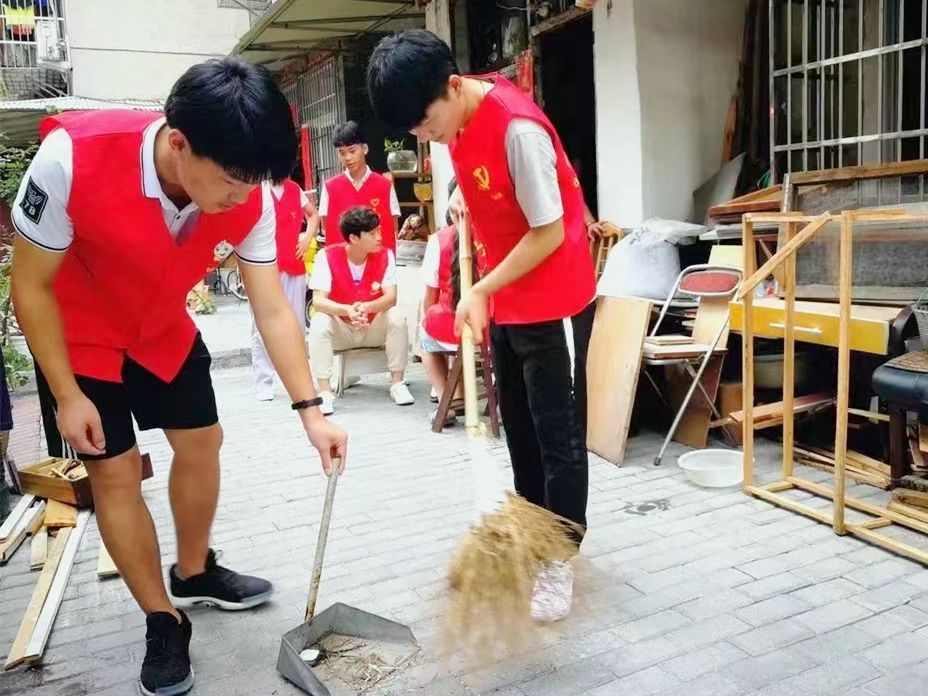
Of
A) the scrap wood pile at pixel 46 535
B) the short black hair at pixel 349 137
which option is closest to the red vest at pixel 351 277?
the short black hair at pixel 349 137

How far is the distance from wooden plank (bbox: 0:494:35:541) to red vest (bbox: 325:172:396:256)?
11.4 ft

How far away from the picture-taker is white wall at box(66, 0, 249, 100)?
17.4 meters

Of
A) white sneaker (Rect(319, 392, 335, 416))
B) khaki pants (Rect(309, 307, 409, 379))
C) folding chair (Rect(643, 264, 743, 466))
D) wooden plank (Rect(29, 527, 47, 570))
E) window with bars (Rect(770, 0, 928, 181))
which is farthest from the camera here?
khaki pants (Rect(309, 307, 409, 379))

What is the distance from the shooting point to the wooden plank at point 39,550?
3453 millimetres

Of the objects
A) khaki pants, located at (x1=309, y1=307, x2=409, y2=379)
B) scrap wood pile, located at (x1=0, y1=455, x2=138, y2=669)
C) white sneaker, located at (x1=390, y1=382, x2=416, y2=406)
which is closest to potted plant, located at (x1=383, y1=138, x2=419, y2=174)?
khaki pants, located at (x1=309, y1=307, x2=409, y2=379)

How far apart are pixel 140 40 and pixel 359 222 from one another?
1463 cm

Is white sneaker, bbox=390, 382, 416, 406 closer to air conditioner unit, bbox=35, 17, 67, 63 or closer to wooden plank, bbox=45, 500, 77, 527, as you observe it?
wooden plank, bbox=45, 500, 77, 527

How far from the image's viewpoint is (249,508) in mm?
4105

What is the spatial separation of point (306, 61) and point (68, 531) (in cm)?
1012

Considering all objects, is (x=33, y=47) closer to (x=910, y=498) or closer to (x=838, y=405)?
(x=838, y=405)

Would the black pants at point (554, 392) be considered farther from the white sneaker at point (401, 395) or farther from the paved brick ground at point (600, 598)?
the white sneaker at point (401, 395)

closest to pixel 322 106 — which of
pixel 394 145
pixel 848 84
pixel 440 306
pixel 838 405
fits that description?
pixel 394 145

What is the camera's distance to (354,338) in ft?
20.9

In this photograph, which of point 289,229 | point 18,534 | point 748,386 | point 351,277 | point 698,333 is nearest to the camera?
point 18,534
